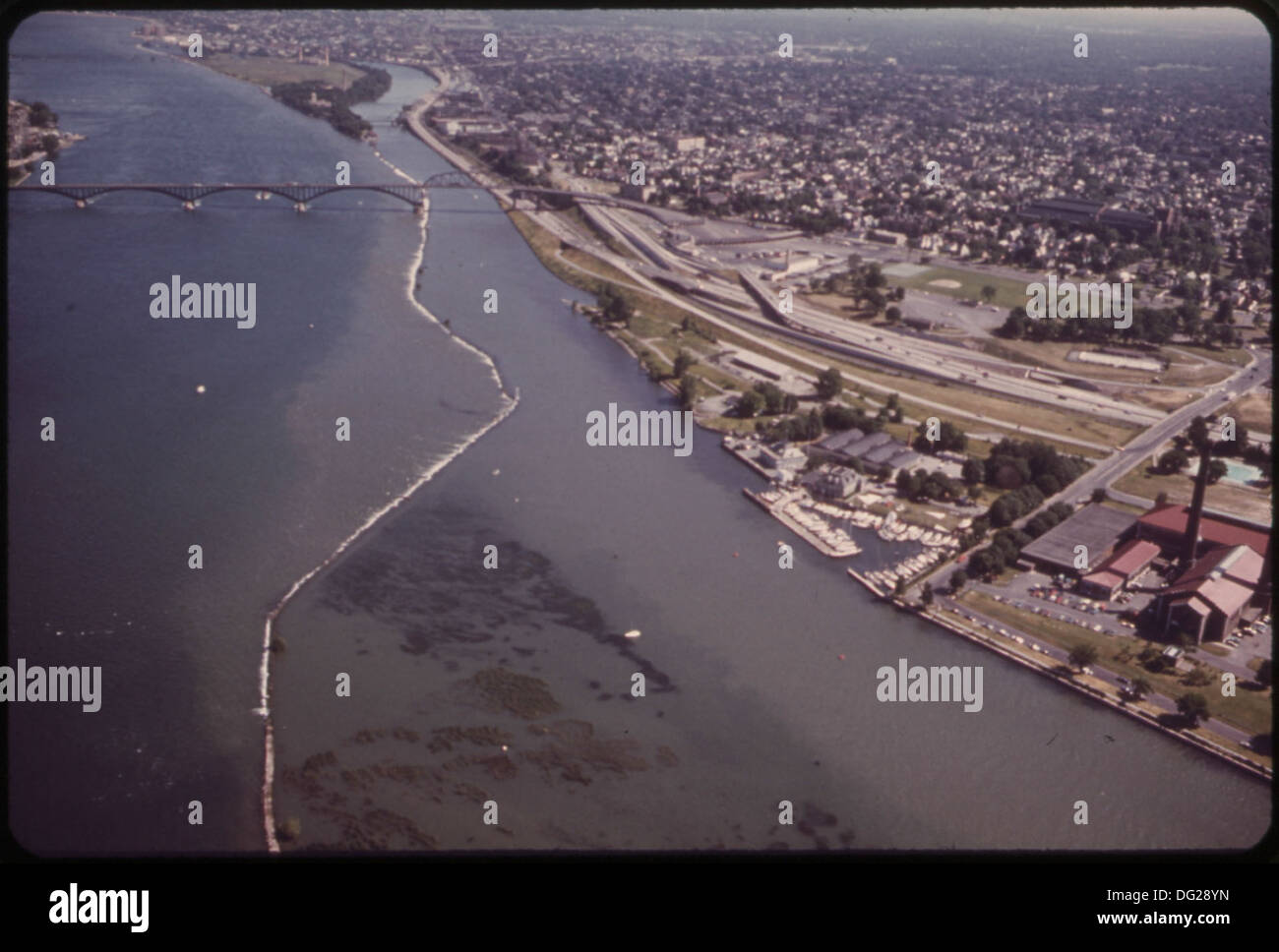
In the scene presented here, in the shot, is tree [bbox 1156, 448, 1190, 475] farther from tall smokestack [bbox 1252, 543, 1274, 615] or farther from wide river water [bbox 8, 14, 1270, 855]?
wide river water [bbox 8, 14, 1270, 855]

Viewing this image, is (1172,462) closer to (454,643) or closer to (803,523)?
(803,523)

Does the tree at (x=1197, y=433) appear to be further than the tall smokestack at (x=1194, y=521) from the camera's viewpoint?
Yes

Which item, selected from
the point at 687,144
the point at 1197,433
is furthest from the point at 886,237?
the point at 1197,433

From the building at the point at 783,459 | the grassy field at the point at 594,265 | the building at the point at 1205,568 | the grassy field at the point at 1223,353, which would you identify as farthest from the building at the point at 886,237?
the building at the point at 1205,568

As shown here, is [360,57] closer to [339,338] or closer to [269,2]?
[339,338]

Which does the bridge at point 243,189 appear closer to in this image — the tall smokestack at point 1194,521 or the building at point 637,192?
the building at point 637,192

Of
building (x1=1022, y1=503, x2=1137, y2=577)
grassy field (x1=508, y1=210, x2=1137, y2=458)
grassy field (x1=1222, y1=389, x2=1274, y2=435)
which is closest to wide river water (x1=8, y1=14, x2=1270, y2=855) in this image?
building (x1=1022, y1=503, x2=1137, y2=577)
